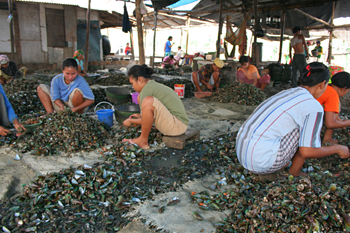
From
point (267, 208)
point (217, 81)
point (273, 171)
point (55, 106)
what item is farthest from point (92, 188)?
point (217, 81)

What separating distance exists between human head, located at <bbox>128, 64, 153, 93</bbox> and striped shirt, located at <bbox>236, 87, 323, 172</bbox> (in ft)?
4.66

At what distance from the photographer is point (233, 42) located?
7891 millimetres

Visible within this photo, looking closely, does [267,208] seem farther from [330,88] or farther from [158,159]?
[330,88]

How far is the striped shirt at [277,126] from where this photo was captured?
1.81m

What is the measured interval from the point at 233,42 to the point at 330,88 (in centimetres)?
539

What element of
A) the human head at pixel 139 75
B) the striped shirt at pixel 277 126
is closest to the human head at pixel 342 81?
the striped shirt at pixel 277 126

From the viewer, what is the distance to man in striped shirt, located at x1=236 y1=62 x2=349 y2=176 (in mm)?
1818

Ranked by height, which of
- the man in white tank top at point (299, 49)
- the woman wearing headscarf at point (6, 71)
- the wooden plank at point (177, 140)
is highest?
the man in white tank top at point (299, 49)

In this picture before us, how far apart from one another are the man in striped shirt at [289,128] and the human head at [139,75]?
1.43 m

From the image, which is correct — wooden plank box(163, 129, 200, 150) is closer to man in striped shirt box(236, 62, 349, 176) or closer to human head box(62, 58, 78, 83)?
man in striped shirt box(236, 62, 349, 176)

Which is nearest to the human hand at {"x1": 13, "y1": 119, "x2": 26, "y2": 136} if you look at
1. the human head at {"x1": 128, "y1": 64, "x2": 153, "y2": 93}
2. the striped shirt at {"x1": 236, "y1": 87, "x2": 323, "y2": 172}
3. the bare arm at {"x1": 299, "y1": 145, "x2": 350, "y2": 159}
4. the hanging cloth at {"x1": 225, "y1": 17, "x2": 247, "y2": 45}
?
the human head at {"x1": 128, "y1": 64, "x2": 153, "y2": 93}

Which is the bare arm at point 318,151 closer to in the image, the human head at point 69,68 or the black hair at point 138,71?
the black hair at point 138,71

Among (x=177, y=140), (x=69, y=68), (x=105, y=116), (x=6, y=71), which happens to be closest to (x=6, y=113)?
(x=69, y=68)

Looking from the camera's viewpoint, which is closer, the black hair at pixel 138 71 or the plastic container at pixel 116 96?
the black hair at pixel 138 71
